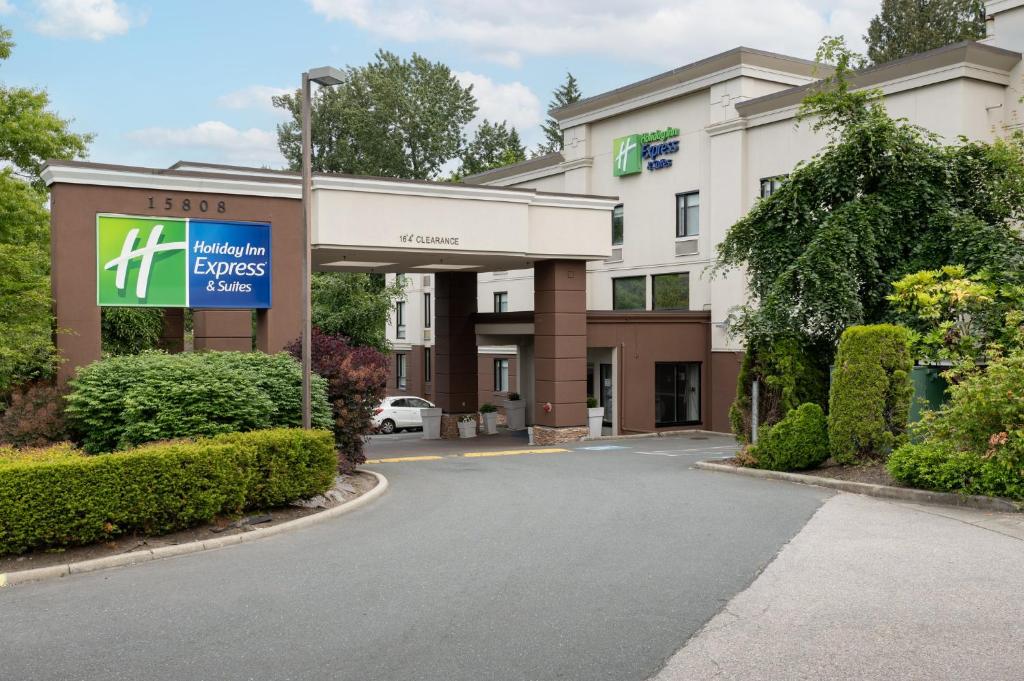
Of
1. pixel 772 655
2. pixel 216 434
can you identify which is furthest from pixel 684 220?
pixel 772 655

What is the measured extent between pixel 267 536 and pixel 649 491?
663 centimetres

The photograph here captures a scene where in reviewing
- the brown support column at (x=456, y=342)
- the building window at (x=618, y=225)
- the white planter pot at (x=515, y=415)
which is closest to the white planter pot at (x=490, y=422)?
the brown support column at (x=456, y=342)

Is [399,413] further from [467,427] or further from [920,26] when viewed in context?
[920,26]

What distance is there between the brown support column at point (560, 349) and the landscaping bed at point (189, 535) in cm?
1167

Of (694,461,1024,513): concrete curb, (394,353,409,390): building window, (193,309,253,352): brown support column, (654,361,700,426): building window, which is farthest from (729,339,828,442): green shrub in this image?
(394,353,409,390): building window

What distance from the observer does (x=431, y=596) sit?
9367 millimetres

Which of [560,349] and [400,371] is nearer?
[560,349]

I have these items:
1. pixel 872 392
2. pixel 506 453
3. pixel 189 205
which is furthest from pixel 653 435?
pixel 189 205

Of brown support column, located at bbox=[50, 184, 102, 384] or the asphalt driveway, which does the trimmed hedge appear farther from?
brown support column, located at bbox=[50, 184, 102, 384]

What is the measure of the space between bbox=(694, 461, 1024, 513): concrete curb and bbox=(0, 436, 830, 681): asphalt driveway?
3.19ft

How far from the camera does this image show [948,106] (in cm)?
2583

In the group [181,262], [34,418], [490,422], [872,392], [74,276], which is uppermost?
[181,262]

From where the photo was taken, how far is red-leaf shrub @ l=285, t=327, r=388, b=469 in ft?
56.0

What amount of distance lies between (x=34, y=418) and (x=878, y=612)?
12.5 meters
